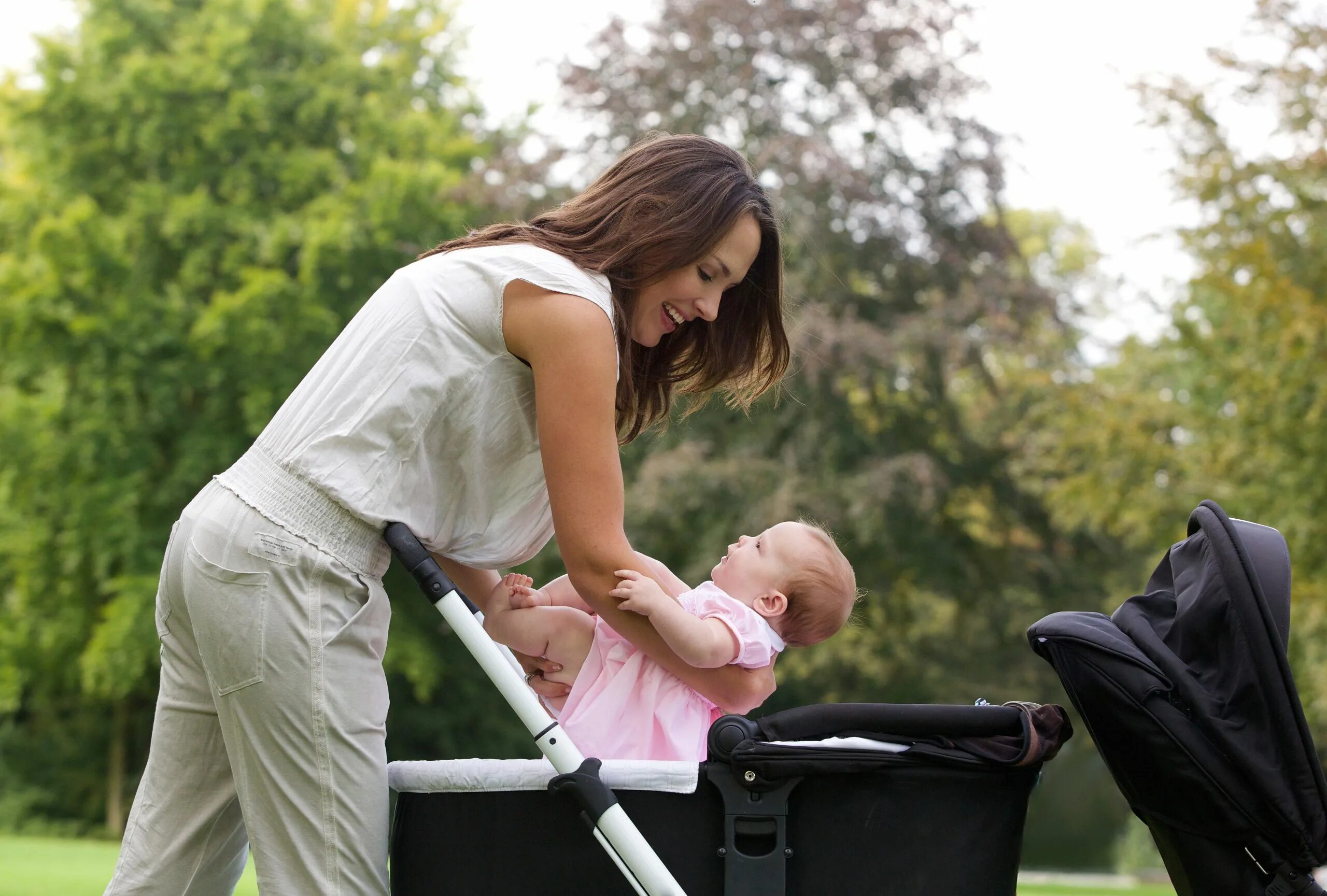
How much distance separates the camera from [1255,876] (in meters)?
2.00

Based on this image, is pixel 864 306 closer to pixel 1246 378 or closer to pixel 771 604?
pixel 1246 378

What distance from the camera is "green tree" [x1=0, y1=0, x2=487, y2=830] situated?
13984mm

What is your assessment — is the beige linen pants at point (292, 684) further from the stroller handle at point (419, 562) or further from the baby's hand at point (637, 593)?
the baby's hand at point (637, 593)

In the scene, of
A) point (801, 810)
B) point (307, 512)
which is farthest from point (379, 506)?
point (801, 810)

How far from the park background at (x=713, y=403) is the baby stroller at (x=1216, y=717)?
8675 millimetres

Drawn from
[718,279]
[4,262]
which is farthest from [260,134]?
[718,279]

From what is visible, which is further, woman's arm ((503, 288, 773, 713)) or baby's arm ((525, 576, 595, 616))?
baby's arm ((525, 576, 595, 616))

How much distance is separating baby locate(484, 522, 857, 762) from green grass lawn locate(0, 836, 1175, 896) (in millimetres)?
3808

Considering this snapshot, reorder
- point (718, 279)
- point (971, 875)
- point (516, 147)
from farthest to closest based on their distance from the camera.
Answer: point (516, 147)
point (718, 279)
point (971, 875)

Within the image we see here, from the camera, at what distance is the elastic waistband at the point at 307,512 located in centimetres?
190

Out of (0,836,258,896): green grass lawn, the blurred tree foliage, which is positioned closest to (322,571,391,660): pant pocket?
(0,836,258,896): green grass lawn

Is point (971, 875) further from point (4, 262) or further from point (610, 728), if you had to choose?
point (4, 262)

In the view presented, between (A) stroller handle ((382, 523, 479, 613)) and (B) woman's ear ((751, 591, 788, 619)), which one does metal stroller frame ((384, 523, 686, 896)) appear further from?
(B) woman's ear ((751, 591, 788, 619))

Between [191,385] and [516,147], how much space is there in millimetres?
4464
